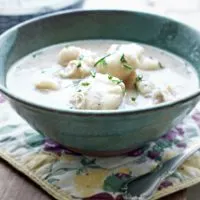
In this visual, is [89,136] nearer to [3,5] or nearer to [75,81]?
[75,81]

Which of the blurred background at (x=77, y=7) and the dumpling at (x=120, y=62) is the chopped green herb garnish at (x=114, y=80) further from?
the blurred background at (x=77, y=7)

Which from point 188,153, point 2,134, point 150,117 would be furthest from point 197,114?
point 2,134

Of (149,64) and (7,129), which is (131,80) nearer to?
(149,64)

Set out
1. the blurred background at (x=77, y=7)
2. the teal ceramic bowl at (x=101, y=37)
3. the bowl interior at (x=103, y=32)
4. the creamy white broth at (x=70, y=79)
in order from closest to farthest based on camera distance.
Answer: the teal ceramic bowl at (x=101, y=37), the creamy white broth at (x=70, y=79), the bowl interior at (x=103, y=32), the blurred background at (x=77, y=7)

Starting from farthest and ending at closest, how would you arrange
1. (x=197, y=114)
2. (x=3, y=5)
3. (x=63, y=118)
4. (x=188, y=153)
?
1. (x=3, y=5)
2. (x=197, y=114)
3. (x=188, y=153)
4. (x=63, y=118)

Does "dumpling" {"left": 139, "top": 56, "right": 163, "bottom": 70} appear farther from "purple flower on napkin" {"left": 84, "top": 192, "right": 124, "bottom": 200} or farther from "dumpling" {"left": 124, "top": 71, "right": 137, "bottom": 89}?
"purple flower on napkin" {"left": 84, "top": 192, "right": 124, "bottom": 200}

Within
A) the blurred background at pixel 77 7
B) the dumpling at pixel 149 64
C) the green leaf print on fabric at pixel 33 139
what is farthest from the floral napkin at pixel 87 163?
the blurred background at pixel 77 7
